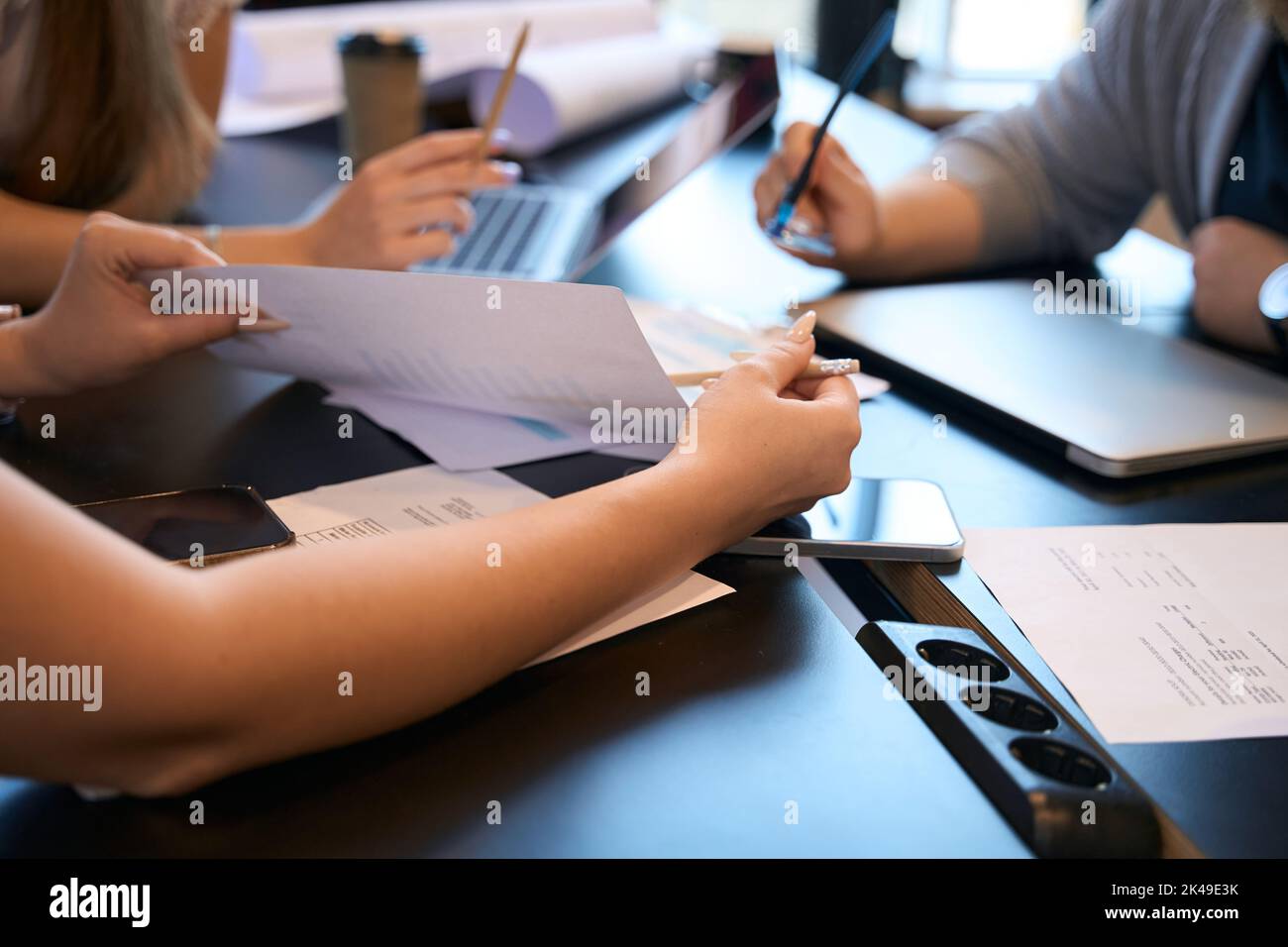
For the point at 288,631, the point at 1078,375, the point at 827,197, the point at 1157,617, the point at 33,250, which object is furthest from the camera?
the point at 827,197

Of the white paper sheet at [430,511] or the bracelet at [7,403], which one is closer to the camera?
the white paper sheet at [430,511]

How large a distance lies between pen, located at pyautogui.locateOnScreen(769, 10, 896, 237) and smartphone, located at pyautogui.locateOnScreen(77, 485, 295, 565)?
0.59 m

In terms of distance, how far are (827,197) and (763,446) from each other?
567mm

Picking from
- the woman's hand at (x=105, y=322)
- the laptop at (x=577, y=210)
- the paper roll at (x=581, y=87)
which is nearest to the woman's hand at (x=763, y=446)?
the woman's hand at (x=105, y=322)

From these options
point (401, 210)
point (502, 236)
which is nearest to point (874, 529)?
point (401, 210)

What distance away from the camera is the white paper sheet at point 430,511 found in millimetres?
574

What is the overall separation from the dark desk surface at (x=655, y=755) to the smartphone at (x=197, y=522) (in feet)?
0.12

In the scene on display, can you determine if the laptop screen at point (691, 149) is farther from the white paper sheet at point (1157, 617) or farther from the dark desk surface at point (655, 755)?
the white paper sheet at point (1157, 617)

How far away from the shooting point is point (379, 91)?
137 centimetres

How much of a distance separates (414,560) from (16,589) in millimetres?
151

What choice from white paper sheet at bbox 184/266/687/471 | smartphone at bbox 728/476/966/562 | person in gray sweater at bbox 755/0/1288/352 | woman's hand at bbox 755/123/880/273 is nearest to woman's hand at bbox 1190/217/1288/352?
person in gray sweater at bbox 755/0/1288/352

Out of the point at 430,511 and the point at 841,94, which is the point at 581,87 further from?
the point at 430,511
